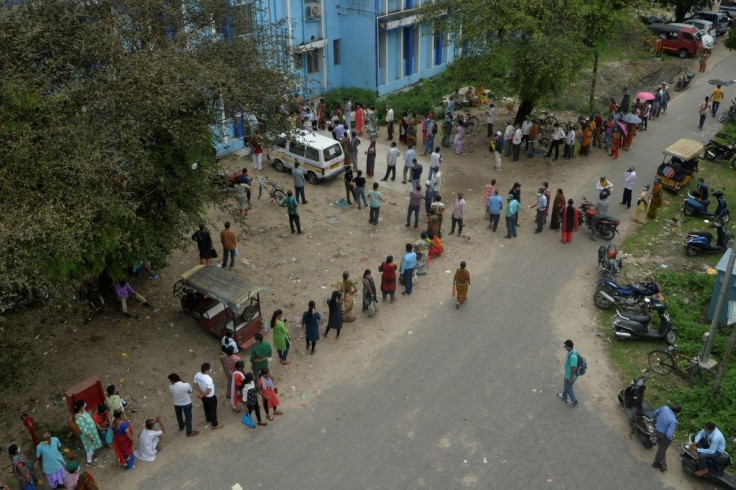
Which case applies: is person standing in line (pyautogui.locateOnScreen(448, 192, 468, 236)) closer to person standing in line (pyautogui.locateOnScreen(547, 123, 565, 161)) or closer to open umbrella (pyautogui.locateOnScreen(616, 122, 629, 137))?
person standing in line (pyautogui.locateOnScreen(547, 123, 565, 161))

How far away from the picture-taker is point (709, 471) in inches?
385

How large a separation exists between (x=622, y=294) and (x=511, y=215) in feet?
12.3

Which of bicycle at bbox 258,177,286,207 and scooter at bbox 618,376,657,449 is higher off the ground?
bicycle at bbox 258,177,286,207

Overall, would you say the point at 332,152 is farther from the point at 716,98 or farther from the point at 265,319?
the point at 716,98

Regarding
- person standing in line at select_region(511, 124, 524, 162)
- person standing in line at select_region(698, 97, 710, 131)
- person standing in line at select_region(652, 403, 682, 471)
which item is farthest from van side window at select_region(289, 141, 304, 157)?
person standing in line at select_region(698, 97, 710, 131)

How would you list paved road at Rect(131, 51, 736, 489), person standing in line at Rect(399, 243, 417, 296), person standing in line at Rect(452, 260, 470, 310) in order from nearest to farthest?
1. paved road at Rect(131, 51, 736, 489)
2. person standing in line at Rect(452, 260, 470, 310)
3. person standing in line at Rect(399, 243, 417, 296)

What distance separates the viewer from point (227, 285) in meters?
12.5

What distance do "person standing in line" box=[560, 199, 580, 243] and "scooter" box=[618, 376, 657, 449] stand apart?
621cm

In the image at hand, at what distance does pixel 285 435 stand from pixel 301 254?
614 centimetres

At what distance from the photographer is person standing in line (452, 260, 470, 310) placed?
1371cm

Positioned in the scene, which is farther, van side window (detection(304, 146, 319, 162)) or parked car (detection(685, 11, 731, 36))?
parked car (detection(685, 11, 731, 36))

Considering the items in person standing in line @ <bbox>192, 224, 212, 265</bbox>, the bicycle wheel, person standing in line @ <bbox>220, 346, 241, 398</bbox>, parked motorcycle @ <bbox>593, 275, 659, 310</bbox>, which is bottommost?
the bicycle wheel

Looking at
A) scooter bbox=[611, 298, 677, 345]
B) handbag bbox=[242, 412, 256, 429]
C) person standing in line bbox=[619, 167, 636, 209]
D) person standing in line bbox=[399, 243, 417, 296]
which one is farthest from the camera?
person standing in line bbox=[619, 167, 636, 209]

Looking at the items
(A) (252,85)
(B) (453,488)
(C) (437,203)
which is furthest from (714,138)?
(B) (453,488)
